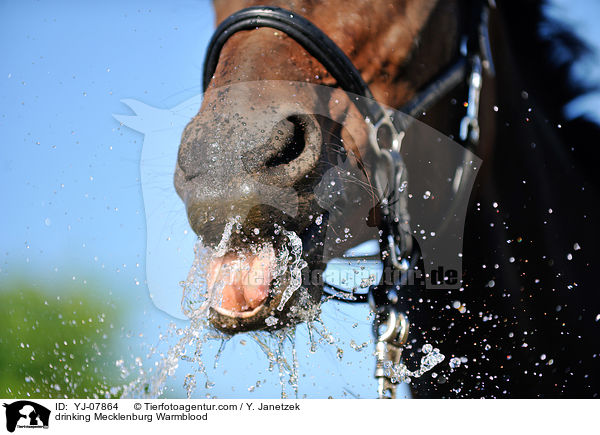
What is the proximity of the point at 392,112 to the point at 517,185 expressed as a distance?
229mm

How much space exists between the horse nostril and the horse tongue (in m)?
0.12

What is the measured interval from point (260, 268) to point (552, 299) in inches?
19.1

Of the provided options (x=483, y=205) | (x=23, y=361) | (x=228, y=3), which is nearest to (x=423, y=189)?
(x=483, y=205)

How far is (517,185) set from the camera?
79cm

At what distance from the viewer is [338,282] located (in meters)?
0.95

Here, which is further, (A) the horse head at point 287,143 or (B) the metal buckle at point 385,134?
(B) the metal buckle at point 385,134

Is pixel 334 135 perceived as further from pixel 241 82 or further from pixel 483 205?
pixel 483 205

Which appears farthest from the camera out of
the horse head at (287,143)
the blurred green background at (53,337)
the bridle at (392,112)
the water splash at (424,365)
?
the blurred green background at (53,337)

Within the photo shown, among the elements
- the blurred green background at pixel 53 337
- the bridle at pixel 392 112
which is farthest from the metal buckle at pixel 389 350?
the blurred green background at pixel 53 337

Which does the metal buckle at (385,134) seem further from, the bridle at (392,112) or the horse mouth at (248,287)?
the horse mouth at (248,287)

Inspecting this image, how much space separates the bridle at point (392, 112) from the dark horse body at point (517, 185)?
19mm

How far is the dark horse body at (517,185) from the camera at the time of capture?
773 mm
